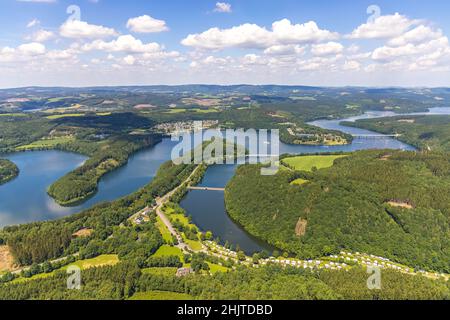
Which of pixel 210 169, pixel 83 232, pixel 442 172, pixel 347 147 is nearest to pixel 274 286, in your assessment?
pixel 83 232

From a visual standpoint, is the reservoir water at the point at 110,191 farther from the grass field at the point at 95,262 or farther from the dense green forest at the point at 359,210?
the grass field at the point at 95,262

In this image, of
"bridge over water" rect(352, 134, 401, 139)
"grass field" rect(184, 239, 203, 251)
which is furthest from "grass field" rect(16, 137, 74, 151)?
"bridge over water" rect(352, 134, 401, 139)

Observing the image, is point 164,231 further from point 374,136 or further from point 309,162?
point 374,136

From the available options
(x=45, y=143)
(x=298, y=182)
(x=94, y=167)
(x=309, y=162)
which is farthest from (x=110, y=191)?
(x=45, y=143)

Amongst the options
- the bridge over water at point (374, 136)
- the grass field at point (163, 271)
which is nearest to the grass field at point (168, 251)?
the grass field at point (163, 271)
